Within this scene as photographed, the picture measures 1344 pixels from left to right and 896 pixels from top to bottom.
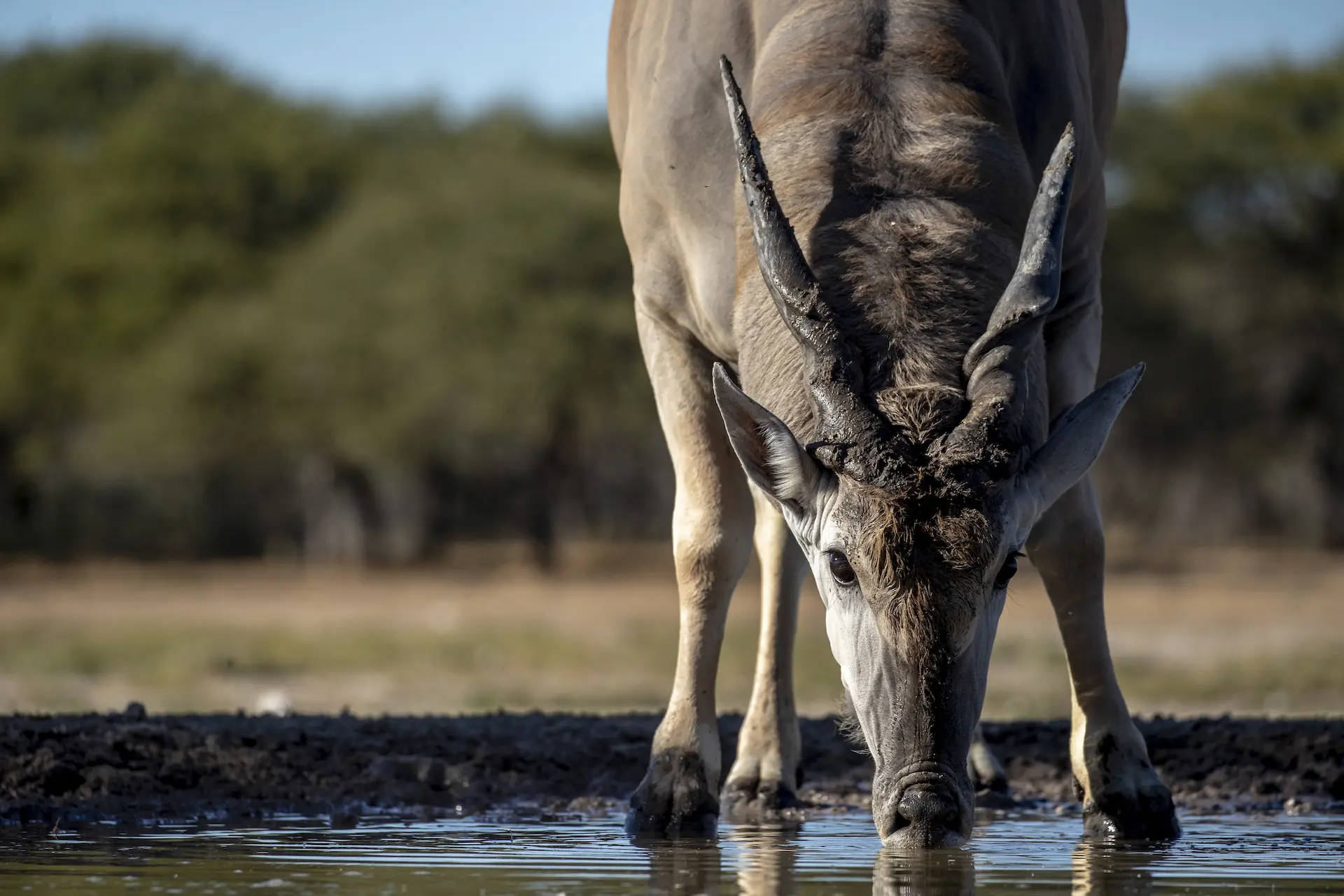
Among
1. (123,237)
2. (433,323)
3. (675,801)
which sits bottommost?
(675,801)

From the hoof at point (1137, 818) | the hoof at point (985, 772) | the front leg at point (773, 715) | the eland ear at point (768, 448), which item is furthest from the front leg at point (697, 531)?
the eland ear at point (768, 448)

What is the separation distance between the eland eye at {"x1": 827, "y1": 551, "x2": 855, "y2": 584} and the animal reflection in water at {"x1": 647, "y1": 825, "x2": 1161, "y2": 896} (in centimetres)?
73

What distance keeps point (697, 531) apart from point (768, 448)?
6.15 feet

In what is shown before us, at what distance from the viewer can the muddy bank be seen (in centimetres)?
768

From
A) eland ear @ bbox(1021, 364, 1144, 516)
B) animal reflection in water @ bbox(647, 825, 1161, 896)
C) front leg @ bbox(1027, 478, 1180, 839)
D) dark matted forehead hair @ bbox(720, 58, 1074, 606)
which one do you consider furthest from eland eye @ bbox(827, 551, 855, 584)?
front leg @ bbox(1027, 478, 1180, 839)

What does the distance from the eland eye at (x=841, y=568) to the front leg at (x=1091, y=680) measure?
5.61 ft

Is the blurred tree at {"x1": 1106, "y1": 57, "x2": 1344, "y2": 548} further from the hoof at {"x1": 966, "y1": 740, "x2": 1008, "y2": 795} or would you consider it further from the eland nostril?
the eland nostril

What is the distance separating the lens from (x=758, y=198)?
5844mm

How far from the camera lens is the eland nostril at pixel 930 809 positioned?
5297 millimetres

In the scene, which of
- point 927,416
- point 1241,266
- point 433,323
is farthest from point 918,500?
point 1241,266

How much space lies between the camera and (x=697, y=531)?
746cm

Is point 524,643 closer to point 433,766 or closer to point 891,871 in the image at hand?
point 433,766

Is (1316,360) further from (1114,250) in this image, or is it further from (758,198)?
(758,198)

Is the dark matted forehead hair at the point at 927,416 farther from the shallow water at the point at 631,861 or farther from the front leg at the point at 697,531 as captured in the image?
the front leg at the point at 697,531
